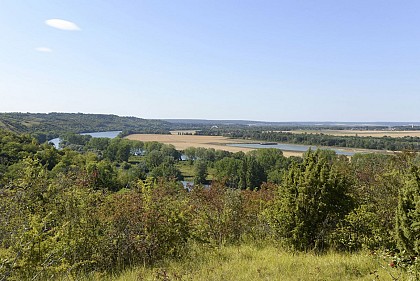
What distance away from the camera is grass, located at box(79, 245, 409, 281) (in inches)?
235

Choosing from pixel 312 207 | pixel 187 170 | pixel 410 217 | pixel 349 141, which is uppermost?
pixel 410 217

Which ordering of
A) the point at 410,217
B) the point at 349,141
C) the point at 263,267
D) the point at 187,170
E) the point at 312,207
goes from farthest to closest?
the point at 349,141 → the point at 187,170 → the point at 312,207 → the point at 410,217 → the point at 263,267

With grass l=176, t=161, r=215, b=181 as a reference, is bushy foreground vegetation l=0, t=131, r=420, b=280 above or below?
above

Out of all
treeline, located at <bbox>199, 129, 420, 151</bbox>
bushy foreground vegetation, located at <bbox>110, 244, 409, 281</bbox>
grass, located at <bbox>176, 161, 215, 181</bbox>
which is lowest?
grass, located at <bbox>176, 161, 215, 181</bbox>

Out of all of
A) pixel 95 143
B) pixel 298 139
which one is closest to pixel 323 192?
pixel 95 143

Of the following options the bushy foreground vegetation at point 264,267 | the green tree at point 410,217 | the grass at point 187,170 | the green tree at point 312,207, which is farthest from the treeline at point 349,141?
the bushy foreground vegetation at point 264,267

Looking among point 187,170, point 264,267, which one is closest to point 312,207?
point 264,267

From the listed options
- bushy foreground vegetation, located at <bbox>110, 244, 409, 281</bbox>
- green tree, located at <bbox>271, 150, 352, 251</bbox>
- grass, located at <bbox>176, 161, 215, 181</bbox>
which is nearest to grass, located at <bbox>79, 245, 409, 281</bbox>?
bushy foreground vegetation, located at <bbox>110, 244, 409, 281</bbox>

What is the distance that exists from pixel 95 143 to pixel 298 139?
301 feet

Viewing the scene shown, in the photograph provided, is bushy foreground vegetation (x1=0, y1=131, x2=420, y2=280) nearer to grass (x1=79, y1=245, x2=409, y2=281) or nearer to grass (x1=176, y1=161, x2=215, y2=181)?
grass (x1=79, y1=245, x2=409, y2=281)

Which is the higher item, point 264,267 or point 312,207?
point 312,207

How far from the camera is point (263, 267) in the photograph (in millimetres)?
6590

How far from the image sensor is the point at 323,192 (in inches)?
325

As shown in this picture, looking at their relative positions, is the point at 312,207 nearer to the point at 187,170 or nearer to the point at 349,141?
the point at 187,170
